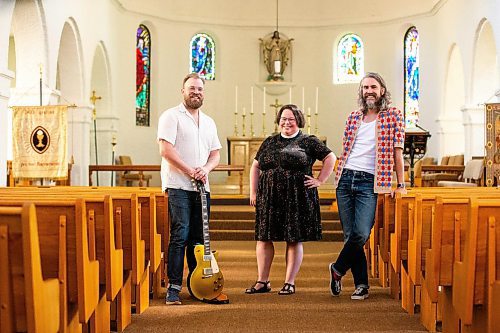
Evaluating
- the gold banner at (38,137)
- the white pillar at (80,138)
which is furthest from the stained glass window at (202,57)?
the gold banner at (38,137)

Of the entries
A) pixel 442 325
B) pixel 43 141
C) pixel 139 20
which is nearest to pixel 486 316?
pixel 442 325

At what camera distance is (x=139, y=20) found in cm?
1819

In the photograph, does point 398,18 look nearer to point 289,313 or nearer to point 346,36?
point 346,36

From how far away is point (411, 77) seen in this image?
18.8 meters

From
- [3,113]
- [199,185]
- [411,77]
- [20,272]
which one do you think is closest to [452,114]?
[411,77]

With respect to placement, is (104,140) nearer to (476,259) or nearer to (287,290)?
(287,290)

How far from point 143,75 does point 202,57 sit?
158 cm

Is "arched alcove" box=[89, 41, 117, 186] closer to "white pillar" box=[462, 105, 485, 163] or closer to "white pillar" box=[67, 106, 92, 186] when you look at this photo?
"white pillar" box=[67, 106, 92, 186]

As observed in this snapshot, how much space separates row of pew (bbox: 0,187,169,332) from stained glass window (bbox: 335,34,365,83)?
14.6m

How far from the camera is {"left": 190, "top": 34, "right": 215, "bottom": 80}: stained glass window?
19.5m

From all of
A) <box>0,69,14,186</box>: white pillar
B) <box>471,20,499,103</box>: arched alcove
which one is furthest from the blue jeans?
<box>471,20,499,103</box>: arched alcove

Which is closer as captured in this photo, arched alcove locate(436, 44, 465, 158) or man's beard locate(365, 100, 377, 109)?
man's beard locate(365, 100, 377, 109)

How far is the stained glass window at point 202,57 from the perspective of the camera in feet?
64.0

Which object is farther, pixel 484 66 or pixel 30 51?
pixel 484 66
